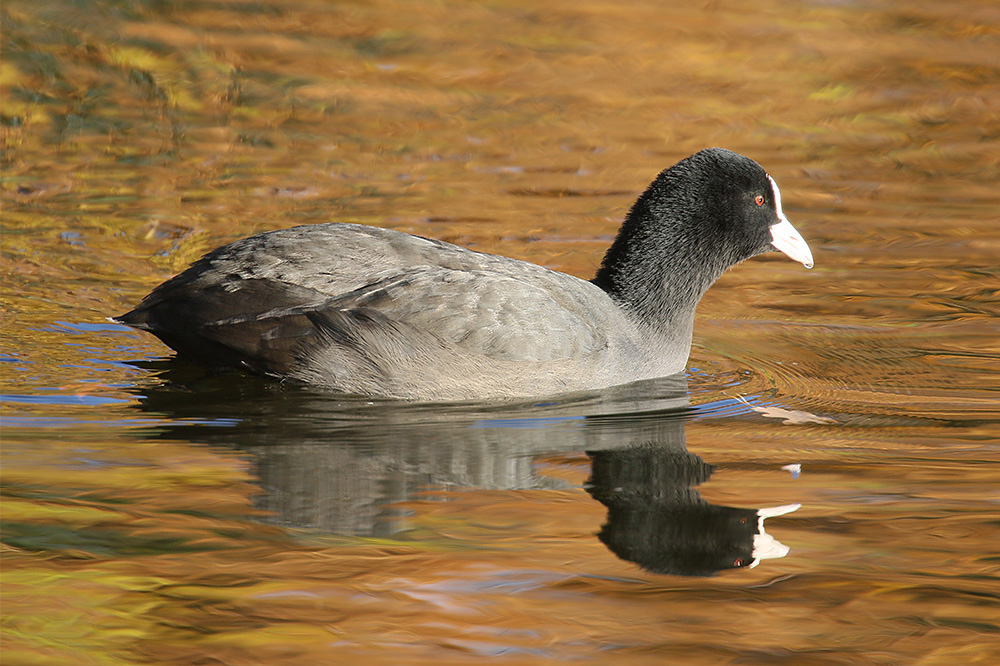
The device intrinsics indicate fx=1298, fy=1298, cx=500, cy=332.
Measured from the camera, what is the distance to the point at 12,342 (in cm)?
625

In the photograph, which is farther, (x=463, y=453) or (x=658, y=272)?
(x=658, y=272)

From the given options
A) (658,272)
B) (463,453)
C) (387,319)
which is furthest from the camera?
(658,272)

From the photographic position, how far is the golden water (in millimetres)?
3957

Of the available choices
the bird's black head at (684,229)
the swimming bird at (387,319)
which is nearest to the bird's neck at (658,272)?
the bird's black head at (684,229)

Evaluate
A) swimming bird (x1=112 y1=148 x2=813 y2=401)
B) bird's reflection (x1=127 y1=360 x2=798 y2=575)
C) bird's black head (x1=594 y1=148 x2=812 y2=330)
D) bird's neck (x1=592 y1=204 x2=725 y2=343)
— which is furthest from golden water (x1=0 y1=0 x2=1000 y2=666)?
bird's black head (x1=594 y1=148 x2=812 y2=330)

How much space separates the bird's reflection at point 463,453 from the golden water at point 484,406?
0.09ft

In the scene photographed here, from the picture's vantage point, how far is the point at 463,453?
5152 millimetres

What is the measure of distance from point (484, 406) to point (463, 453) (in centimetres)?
63

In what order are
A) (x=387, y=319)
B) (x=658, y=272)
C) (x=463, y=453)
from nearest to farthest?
(x=463, y=453) < (x=387, y=319) < (x=658, y=272)

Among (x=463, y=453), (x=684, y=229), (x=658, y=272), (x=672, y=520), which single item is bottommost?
(x=672, y=520)

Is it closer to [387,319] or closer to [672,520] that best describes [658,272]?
[387,319]

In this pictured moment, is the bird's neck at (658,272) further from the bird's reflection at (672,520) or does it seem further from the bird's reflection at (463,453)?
the bird's reflection at (672,520)

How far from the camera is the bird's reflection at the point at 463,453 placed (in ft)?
14.6

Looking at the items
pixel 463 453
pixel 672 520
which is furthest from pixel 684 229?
pixel 672 520
